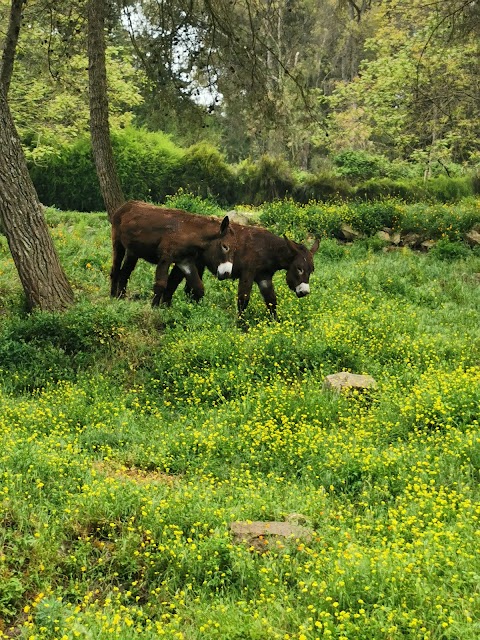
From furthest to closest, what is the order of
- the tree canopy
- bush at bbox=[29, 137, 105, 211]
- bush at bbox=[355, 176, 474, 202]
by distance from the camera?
bush at bbox=[29, 137, 105, 211] < bush at bbox=[355, 176, 474, 202] < the tree canopy

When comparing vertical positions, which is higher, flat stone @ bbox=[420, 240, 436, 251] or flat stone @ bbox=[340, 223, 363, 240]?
flat stone @ bbox=[340, 223, 363, 240]

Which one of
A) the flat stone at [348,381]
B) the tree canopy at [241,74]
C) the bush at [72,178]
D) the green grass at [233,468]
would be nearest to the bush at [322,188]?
the tree canopy at [241,74]

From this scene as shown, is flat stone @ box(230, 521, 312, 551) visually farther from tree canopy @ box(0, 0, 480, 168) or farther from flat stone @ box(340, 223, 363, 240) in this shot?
flat stone @ box(340, 223, 363, 240)

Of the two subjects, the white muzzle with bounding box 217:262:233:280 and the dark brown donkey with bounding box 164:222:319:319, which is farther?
the dark brown donkey with bounding box 164:222:319:319

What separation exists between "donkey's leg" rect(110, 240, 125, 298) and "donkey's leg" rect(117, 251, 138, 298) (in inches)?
2.9

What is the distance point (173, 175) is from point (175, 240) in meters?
15.8

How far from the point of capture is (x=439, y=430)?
6984mm

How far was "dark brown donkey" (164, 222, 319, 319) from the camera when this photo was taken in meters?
10.6

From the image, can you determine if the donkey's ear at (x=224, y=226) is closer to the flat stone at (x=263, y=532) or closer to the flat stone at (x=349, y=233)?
the flat stone at (x=263, y=532)

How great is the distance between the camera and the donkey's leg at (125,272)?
11079 mm

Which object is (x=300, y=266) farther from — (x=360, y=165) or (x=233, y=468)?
(x=360, y=165)

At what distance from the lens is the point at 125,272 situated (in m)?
11.3

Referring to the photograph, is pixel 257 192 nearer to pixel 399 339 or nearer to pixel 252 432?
pixel 399 339

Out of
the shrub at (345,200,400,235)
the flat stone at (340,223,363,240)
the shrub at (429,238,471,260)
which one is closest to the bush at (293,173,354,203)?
the shrub at (345,200,400,235)
